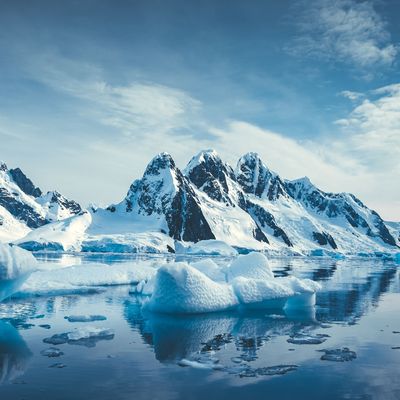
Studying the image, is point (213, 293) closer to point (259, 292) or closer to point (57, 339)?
point (259, 292)

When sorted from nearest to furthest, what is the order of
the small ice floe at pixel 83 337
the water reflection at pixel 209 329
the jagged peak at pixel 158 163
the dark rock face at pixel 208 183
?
the water reflection at pixel 209 329 → the small ice floe at pixel 83 337 → the jagged peak at pixel 158 163 → the dark rock face at pixel 208 183

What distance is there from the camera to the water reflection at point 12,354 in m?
10.3

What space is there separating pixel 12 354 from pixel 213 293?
29.2 feet

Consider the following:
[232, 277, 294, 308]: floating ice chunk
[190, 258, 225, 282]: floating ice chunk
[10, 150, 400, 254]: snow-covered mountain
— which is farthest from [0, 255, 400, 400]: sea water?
[10, 150, 400, 254]: snow-covered mountain

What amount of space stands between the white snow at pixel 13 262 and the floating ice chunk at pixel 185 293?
5.22 metres

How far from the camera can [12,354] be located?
1191cm

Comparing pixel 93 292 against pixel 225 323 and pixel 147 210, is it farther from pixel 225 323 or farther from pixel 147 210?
pixel 147 210

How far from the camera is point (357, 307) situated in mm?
22438

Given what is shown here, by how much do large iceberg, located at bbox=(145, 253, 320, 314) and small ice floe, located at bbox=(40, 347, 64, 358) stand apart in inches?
253

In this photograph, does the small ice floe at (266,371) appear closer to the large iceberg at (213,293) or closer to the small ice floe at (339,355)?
the small ice floe at (339,355)

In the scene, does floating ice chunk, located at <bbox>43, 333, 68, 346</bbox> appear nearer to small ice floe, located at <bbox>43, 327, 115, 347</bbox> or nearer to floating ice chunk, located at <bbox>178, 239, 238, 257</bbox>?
small ice floe, located at <bbox>43, 327, 115, 347</bbox>

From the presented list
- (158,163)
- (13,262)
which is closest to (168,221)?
(158,163)

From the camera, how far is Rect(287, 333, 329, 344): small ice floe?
1415 cm

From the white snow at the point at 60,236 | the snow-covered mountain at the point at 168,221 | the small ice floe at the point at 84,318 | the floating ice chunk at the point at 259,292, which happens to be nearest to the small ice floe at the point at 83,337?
the small ice floe at the point at 84,318
